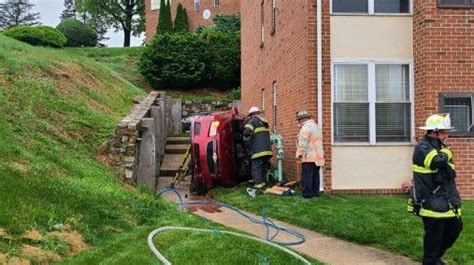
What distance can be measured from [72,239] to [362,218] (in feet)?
14.5

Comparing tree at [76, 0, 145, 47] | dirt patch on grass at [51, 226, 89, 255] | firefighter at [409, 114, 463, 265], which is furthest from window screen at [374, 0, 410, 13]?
tree at [76, 0, 145, 47]

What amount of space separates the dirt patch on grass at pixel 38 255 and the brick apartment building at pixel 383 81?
6753mm

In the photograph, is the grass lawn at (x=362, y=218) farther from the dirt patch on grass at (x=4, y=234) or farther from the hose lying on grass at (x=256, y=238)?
the dirt patch on grass at (x=4, y=234)

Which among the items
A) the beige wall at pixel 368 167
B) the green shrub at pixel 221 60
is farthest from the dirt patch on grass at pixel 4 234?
the green shrub at pixel 221 60

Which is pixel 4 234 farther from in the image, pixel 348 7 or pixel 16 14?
pixel 16 14

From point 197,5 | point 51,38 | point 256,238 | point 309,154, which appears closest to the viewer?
point 256,238

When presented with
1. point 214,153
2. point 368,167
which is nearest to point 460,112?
point 368,167

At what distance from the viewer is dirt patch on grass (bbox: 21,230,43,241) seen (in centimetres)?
611

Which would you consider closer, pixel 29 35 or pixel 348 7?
pixel 348 7

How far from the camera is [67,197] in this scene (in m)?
7.65

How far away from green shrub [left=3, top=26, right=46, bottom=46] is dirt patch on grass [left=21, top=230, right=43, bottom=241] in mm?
23232

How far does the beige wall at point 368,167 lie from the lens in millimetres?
11703

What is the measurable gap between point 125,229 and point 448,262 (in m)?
3.98

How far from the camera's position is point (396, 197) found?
11438mm
